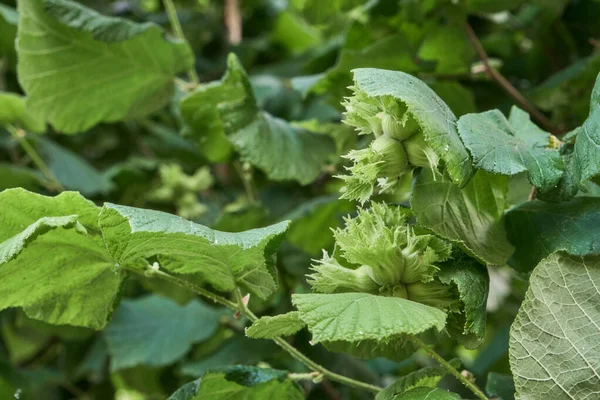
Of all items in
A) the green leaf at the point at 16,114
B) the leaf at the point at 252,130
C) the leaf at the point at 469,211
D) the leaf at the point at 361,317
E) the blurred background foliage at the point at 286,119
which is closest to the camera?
the leaf at the point at 361,317

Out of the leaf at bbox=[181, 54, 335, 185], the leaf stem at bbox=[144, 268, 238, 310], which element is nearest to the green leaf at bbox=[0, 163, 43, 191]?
the leaf at bbox=[181, 54, 335, 185]

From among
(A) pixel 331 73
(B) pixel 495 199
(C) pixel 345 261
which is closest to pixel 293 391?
(C) pixel 345 261

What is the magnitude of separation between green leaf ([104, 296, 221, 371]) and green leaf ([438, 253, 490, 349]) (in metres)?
0.77

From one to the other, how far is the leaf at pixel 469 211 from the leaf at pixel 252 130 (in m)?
0.36

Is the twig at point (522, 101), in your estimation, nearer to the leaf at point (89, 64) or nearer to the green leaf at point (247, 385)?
the leaf at point (89, 64)

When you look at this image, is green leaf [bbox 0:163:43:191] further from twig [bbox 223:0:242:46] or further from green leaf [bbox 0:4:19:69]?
twig [bbox 223:0:242:46]

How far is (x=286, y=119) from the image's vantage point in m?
1.50

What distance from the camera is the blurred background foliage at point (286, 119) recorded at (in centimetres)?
113

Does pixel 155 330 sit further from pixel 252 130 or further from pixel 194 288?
pixel 194 288

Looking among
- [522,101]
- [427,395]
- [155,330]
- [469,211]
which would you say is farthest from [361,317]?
[155,330]

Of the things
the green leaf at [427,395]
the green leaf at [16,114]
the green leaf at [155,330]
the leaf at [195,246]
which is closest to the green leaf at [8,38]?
the green leaf at [16,114]

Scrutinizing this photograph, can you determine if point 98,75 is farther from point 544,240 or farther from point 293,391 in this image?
point 544,240

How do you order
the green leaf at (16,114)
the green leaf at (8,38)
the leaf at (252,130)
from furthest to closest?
the green leaf at (8,38)
the green leaf at (16,114)
the leaf at (252,130)

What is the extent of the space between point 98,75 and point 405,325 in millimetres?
751
